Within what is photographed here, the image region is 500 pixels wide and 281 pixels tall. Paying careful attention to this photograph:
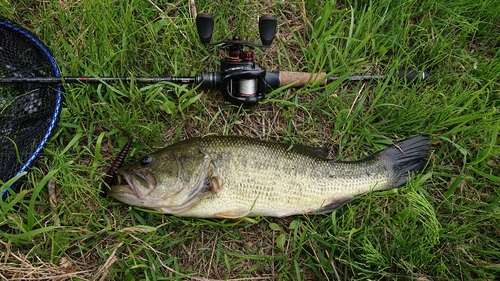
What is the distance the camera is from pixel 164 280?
293 centimetres

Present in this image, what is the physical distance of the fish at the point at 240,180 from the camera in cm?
282

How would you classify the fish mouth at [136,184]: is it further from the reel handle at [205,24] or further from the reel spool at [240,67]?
the reel handle at [205,24]

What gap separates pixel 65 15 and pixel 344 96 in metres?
2.69

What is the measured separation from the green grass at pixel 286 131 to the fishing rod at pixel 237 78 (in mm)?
122

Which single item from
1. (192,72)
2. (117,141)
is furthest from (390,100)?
(117,141)

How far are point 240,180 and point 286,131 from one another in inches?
31.3

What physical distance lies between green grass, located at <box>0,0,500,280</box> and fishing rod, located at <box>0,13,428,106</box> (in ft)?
0.40

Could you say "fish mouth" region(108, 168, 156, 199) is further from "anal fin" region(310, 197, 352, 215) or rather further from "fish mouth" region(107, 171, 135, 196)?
"anal fin" region(310, 197, 352, 215)

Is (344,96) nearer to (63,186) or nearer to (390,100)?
(390,100)

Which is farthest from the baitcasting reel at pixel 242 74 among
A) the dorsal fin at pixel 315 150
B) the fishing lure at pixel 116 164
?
the fishing lure at pixel 116 164

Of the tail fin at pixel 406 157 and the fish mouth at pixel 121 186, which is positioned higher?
the fish mouth at pixel 121 186

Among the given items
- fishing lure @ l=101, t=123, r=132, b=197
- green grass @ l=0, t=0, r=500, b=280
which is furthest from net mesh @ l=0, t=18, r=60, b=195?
fishing lure @ l=101, t=123, r=132, b=197

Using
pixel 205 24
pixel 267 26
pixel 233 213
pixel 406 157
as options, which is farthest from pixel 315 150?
pixel 205 24

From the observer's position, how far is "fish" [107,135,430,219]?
9.25 feet
